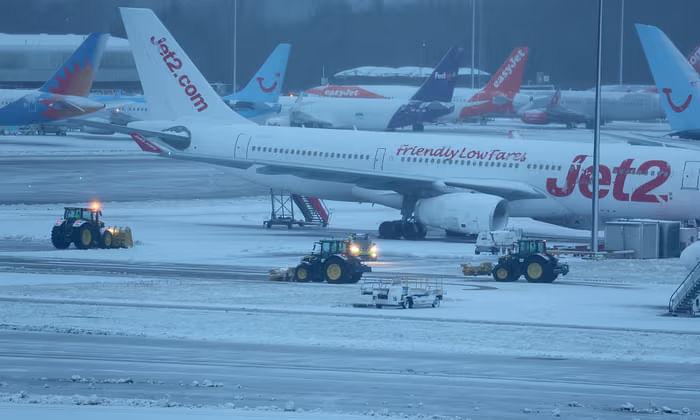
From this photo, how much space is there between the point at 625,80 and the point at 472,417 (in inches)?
6093

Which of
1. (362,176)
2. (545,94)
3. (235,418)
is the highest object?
(545,94)

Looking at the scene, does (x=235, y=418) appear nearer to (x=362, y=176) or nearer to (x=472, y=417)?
(x=472, y=417)

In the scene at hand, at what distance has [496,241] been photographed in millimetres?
43812

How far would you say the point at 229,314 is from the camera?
3039 centimetres

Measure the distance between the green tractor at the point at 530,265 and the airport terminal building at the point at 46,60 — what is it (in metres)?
109

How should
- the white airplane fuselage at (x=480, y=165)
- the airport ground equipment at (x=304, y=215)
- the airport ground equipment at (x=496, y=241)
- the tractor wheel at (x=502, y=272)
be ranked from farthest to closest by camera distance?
the airport ground equipment at (x=304, y=215), the white airplane fuselage at (x=480, y=165), the airport ground equipment at (x=496, y=241), the tractor wheel at (x=502, y=272)

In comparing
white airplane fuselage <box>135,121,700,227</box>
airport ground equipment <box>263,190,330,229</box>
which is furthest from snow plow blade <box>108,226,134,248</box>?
airport ground equipment <box>263,190,330,229</box>

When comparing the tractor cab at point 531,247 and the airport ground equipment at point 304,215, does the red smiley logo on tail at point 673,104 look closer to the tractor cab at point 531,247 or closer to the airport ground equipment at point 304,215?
the tractor cab at point 531,247

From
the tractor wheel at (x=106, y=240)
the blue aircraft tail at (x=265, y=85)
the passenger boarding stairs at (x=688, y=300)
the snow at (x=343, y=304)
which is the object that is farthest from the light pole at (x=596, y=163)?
the blue aircraft tail at (x=265, y=85)

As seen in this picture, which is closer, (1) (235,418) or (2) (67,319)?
(1) (235,418)

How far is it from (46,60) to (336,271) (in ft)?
370

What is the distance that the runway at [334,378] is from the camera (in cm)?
2031

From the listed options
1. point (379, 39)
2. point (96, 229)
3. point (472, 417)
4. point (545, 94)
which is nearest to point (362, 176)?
point (96, 229)

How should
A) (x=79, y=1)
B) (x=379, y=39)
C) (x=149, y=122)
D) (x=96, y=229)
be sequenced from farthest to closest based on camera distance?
(x=379, y=39) < (x=79, y=1) < (x=149, y=122) < (x=96, y=229)
